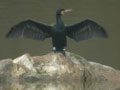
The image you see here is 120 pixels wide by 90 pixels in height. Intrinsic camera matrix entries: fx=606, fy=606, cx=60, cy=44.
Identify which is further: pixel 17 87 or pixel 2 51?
pixel 2 51

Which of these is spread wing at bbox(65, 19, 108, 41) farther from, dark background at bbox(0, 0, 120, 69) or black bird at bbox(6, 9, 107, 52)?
dark background at bbox(0, 0, 120, 69)

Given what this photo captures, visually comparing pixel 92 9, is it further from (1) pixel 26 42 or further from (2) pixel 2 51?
(2) pixel 2 51

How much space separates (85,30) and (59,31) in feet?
2.19

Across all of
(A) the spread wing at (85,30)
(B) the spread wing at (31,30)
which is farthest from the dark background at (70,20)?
(B) the spread wing at (31,30)

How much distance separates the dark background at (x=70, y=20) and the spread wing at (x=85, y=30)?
4.95ft

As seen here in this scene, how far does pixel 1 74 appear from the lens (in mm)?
12453

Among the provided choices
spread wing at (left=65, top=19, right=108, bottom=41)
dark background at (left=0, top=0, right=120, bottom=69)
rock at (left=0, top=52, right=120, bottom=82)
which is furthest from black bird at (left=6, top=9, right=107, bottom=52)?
dark background at (left=0, top=0, right=120, bottom=69)

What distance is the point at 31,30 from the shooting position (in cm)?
1331

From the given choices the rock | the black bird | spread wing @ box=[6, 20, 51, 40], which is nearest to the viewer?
the rock

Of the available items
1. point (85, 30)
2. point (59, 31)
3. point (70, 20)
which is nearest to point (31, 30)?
point (59, 31)

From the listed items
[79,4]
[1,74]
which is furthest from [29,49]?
[79,4]

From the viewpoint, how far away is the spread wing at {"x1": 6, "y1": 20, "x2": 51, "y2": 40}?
1284 cm

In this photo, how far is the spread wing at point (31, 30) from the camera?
12844 millimetres

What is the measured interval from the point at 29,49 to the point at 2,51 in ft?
2.50
